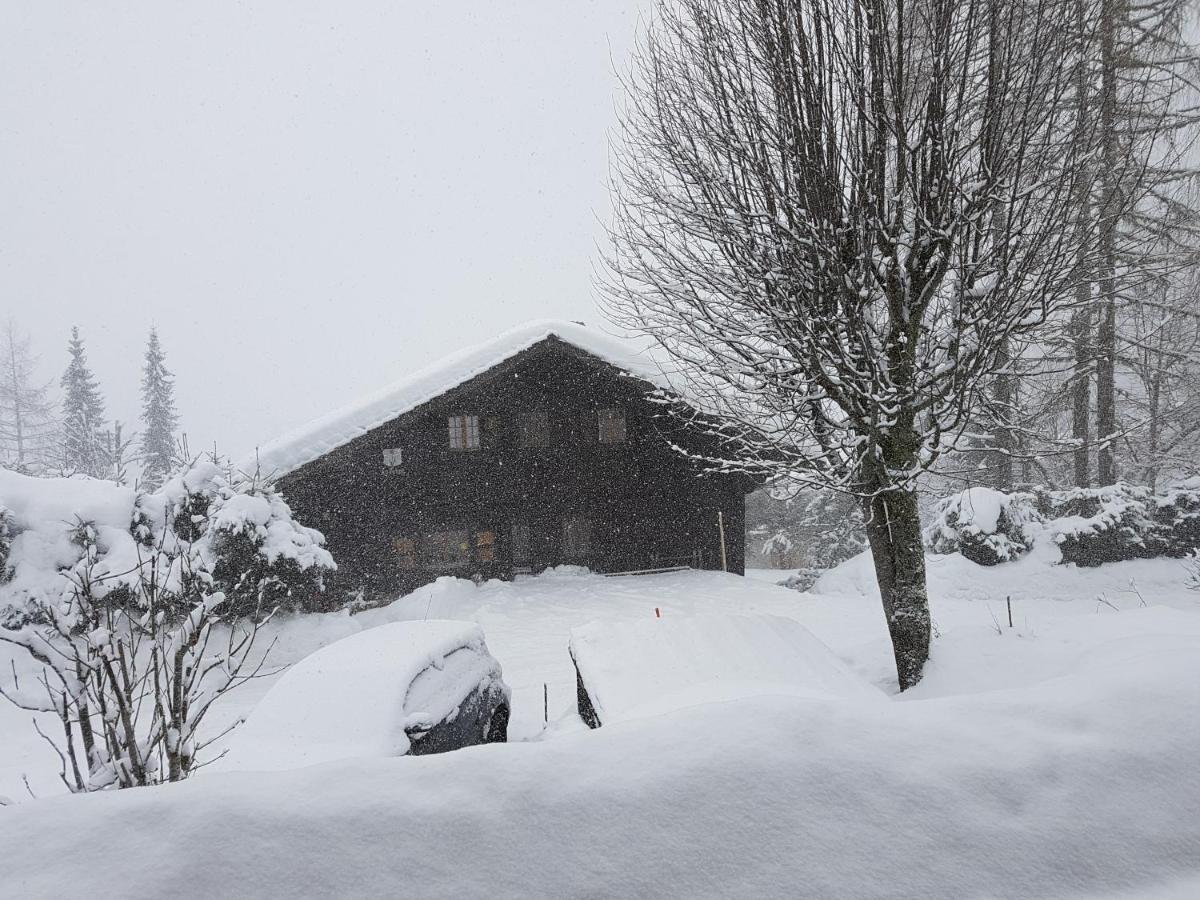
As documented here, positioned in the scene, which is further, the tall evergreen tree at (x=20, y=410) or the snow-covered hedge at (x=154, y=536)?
the tall evergreen tree at (x=20, y=410)

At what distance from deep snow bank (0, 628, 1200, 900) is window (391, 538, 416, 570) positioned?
14.7 metres

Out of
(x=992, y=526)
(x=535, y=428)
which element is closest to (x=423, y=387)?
(x=535, y=428)

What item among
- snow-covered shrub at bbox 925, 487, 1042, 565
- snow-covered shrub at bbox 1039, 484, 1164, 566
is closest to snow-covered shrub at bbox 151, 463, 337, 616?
snow-covered shrub at bbox 925, 487, 1042, 565

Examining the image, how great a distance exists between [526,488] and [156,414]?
28.8m

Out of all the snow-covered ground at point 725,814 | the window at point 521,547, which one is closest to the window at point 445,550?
the window at point 521,547

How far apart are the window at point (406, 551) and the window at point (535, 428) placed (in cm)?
387

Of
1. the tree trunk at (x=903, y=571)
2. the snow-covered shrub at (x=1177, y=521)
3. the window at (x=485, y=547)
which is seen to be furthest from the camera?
the window at (x=485, y=547)

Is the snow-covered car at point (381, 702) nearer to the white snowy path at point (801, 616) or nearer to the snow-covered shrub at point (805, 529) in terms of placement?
the white snowy path at point (801, 616)

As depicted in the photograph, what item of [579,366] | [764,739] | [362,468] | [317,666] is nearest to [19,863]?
[764,739]

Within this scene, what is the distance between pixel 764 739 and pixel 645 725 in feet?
1.23

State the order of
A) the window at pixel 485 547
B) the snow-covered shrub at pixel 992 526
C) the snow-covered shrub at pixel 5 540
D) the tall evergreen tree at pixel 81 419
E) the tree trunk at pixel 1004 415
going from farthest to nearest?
the tall evergreen tree at pixel 81 419, the window at pixel 485 547, the snow-covered shrub at pixel 992 526, the snow-covered shrub at pixel 5 540, the tree trunk at pixel 1004 415

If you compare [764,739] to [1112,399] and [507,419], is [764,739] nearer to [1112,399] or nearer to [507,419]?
[507,419]

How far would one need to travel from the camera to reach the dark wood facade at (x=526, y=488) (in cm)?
1531

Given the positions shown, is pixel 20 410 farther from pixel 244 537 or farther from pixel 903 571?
pixel 903 571
